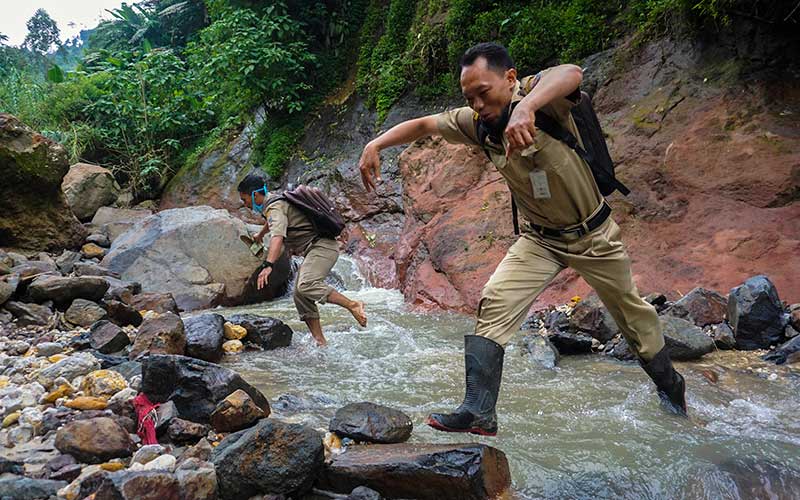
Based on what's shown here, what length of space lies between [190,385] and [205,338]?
171 cm

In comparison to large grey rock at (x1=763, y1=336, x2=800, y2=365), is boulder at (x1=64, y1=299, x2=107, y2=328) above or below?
above

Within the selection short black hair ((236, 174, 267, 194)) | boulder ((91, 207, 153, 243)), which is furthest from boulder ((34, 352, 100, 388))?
boulder ((91, 207, 153, 243))

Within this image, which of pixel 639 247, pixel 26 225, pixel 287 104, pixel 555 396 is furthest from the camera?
pixel 287 104

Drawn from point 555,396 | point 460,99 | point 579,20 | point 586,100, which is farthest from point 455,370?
point 460,99

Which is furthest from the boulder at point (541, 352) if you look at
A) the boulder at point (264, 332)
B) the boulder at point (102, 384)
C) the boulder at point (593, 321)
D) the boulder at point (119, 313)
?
the boulder at point (119, 313)

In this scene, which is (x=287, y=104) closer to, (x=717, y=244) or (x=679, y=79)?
(x=679, y=79)

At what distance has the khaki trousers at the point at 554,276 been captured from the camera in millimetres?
2881

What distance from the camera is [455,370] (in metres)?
4.60

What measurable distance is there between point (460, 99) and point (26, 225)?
7396mm

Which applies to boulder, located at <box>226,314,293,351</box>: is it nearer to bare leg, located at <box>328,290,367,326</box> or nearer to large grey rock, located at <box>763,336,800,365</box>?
bare leg, located at <box>328,290,367,326</box>

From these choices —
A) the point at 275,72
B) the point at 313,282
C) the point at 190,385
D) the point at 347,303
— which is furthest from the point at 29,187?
the point at 190,385

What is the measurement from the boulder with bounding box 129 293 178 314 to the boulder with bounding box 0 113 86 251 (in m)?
3.36

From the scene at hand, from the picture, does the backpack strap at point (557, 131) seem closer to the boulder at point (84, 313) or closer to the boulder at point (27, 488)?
the boulder at point (27, 488)

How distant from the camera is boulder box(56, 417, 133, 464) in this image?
8.56ft
